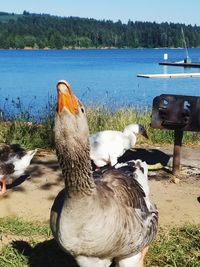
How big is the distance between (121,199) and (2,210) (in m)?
2.73

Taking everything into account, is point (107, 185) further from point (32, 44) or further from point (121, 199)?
point (32, 44)

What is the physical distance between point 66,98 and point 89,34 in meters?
140

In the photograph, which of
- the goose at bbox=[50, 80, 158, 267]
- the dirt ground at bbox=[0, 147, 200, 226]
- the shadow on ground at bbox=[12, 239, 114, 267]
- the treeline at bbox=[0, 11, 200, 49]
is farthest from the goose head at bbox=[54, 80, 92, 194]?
the treeline at bbox=[0, 11, 200, 49]

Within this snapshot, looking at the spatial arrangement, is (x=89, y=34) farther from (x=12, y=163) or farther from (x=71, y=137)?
(x=71, y=137)

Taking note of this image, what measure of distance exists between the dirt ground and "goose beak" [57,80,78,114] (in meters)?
3.01

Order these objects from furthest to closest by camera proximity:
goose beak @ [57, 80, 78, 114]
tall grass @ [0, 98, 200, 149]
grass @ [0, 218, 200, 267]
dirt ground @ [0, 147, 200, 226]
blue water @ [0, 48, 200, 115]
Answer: blue water @ [0, 48, 200, 115], tall grass @ [0, 98, 200, 149], dirt ground @ [0, 147, 200, 226], grass @ [0, 218, 200, 267], goose beak @ [57, 80, 78, 114]

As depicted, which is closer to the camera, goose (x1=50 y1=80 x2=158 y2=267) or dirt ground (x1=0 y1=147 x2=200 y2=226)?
goose (x1=50 y1=80 x2=158 y2=267)

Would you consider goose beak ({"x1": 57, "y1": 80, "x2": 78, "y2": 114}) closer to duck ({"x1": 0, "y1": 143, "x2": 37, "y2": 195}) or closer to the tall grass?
duck ({"x1": 0, "y1": 143, "x2": 37, "y2": 195})

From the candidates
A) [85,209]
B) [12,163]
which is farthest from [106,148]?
[85,209]

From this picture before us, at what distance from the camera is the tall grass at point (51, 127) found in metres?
8.94

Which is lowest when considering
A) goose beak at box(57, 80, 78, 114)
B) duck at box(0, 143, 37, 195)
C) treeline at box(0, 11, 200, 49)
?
treeline at box(0, 11, 200, 49)

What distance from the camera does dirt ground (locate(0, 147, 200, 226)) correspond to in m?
5.87

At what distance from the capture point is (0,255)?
14.9 ft

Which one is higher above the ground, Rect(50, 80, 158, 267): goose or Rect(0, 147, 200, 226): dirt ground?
Rect(50, 80, 158, 267): goose
